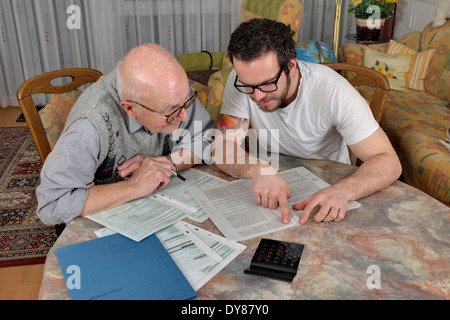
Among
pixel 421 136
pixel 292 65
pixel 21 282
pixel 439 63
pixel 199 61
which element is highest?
pixel 292 65

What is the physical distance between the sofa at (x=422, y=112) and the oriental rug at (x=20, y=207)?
1.95 metres

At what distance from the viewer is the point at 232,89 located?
65.7 inches

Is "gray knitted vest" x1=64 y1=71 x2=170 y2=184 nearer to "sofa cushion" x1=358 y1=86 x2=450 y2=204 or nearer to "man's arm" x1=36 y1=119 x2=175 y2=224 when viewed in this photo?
"man's arm" x1=36 y1=119 x2=175 y2=224

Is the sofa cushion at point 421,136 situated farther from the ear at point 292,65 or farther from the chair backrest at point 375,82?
the ear at point 292,65

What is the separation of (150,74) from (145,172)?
0.94 feet

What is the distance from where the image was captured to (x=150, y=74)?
1.23 meters

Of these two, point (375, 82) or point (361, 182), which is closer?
point (361, 182)

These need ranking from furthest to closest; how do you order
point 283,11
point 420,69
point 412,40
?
point 412,40 < point 420,69 < point 283,11

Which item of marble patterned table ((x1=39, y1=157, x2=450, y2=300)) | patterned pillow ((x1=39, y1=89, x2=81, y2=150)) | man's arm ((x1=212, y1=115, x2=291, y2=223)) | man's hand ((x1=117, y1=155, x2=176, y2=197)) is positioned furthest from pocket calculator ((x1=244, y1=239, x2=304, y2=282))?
patterned pillow ((x1=39, y1=89, x2=81, y2=150))

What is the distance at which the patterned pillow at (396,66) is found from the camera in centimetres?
327

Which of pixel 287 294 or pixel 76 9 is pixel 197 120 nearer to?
pixel 287 294

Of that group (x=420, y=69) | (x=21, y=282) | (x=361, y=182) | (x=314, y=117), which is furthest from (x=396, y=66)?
(x=21, y=282)

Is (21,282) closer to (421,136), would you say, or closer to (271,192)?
(271,192)

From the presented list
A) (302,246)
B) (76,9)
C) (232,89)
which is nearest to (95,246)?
(302,246)
